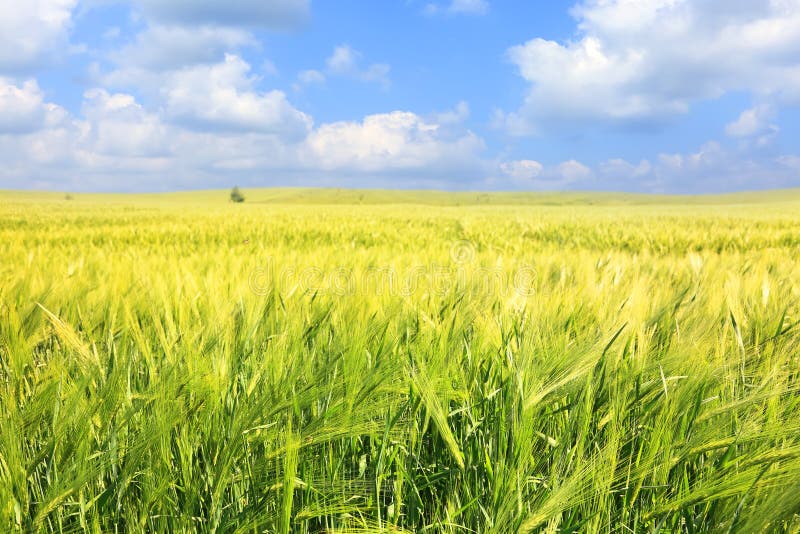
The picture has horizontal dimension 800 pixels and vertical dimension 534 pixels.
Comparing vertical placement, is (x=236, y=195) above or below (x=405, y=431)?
above

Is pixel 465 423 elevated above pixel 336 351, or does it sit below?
below

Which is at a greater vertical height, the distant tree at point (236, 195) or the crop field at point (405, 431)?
the distant tree at point (236, 195)

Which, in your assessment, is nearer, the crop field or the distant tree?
the crop field

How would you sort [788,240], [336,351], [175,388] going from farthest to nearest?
[788,240]
[336,351]
[175,388]

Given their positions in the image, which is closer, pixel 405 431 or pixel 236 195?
pixel 405 431

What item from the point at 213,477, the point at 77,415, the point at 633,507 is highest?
the point at 77,415

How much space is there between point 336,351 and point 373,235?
5555mm

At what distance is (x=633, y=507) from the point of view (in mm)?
962

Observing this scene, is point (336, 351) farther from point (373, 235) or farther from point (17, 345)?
point (373, 235)

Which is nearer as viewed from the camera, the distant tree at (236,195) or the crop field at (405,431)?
the crop field at (405,431)

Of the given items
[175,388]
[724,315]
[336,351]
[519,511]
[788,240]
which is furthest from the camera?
[788,240]

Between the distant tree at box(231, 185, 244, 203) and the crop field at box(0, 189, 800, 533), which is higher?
the distant tree at box(231, 185, 244, 203)

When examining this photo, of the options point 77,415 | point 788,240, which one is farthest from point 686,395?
point 788,240

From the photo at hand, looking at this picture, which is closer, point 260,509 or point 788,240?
point 260,509
